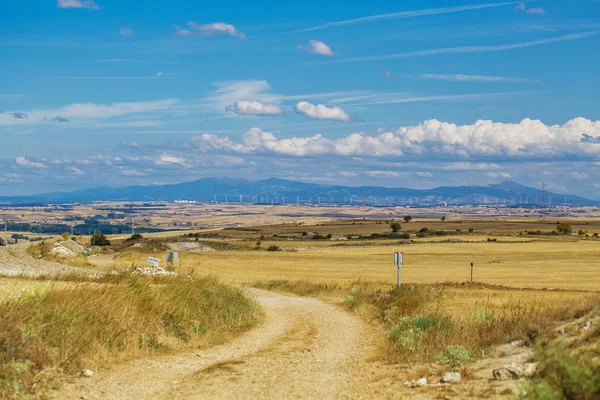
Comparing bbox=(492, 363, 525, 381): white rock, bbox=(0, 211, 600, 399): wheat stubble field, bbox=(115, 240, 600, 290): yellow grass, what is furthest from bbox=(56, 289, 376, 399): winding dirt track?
bbox=(115, 240, 600, 290): yellow grass

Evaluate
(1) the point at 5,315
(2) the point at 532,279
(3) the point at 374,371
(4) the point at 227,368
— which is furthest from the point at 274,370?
(2) the point at 532,279

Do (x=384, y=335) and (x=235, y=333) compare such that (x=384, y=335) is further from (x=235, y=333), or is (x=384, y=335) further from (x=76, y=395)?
(x=76, y=395)

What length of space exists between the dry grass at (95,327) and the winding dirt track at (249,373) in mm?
565

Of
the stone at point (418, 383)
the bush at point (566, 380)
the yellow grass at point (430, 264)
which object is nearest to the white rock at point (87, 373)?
the stone at point (418, 383)

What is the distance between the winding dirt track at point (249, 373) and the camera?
39.4 ft

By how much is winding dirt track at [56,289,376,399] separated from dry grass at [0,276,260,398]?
57 centimetres

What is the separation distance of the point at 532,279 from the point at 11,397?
2048 inches

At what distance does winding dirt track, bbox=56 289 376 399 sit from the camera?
39.4 ft

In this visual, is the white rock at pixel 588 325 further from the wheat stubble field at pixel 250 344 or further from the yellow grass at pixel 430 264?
the yellow grass at pixel 430 264

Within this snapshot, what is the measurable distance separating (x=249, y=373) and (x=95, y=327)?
12.1 feet

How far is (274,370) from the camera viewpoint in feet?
47.0

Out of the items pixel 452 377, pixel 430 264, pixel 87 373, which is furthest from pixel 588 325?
pixel 430 264

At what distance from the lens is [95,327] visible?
15359mm

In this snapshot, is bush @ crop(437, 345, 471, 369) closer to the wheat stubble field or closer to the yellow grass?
the wheat stubble field
